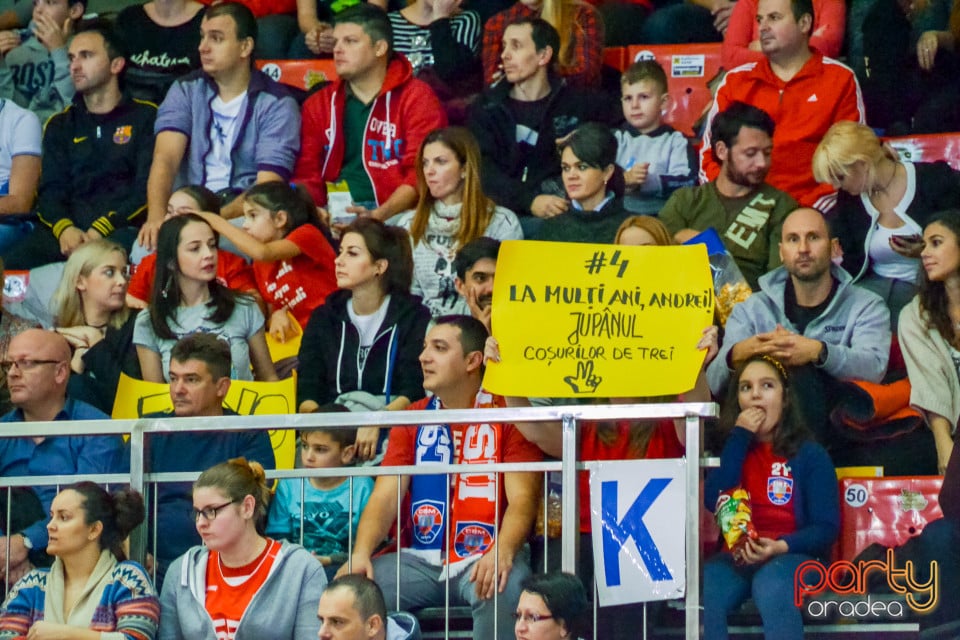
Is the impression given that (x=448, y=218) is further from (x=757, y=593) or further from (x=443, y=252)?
(x=757, y=593)

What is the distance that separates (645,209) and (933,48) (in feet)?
4.86

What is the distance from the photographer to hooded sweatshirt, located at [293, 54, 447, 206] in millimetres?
8773

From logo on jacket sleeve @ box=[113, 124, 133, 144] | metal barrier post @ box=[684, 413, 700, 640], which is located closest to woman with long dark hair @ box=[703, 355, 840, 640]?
metal barrier post @ box=[684, 413, 700, 640]

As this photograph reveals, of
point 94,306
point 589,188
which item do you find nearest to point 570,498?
point 589,188

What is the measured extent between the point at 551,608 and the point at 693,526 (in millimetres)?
512

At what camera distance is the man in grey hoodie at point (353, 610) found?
5695 millimetres

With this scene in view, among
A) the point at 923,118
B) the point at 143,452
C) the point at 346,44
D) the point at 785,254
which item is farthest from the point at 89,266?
the point at 923,118

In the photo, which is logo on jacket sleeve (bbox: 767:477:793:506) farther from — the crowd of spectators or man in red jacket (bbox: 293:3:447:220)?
man in red jacket (bbox: 293:3:447:220)

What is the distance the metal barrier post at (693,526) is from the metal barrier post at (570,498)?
0.36 meters

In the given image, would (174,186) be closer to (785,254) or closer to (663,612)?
(785,254)

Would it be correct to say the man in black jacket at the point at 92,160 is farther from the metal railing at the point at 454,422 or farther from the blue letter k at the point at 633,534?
the blue letter k at the point at 633,534

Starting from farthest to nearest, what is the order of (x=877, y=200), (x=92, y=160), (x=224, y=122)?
(x=92, y=160)
(x=224, y=122)
(x=877, y=200)

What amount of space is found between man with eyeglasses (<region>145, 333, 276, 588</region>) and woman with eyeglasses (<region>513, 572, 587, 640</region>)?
1357mm

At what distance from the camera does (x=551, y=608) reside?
567cm
